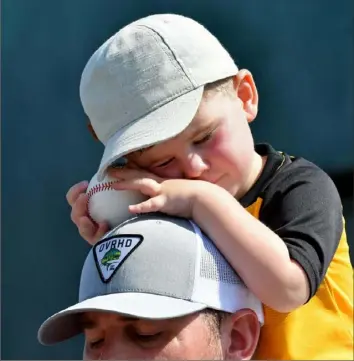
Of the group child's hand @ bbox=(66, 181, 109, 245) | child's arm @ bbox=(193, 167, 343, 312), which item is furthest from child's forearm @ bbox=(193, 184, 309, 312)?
child's hand @ bbox=(66, 181, 109, 245)

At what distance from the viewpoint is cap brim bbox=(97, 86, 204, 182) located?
1286 mm

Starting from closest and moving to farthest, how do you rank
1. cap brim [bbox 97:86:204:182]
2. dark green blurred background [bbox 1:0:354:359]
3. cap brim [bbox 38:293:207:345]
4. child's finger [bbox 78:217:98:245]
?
cap brim [bbox 38:293:207:345] < cap brim [bbox 97:86:204:182] < child's finger [bbox 78:217:98:245] < dark green blurred background [bbox 1:0:354:359]

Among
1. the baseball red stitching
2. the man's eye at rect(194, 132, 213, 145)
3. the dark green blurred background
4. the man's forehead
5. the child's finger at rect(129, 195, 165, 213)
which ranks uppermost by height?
the man's forehead

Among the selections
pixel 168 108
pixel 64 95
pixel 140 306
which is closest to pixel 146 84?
pixel 168 108

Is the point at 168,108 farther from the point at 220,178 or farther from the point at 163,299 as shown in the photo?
the point at 163,299

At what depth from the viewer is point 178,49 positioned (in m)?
1.35

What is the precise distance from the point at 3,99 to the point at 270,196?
1475mm

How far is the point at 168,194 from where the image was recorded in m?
1.27

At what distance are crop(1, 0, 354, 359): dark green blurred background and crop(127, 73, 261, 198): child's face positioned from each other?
1.00 meters

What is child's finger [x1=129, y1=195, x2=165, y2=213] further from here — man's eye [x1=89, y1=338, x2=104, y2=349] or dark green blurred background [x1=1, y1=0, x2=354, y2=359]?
dark green blurred background [x1=1, y1=0, x2=354, y2=359]

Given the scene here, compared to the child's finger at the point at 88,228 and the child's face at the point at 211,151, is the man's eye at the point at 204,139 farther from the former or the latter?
the child's finger at the point at 88,228

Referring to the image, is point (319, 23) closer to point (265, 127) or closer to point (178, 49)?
point (265, 127)

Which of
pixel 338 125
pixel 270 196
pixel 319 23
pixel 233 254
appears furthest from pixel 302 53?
pixel 233 254

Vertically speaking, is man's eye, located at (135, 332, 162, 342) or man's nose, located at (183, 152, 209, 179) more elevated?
man's nose, located at (183, 152, 209, 179)
